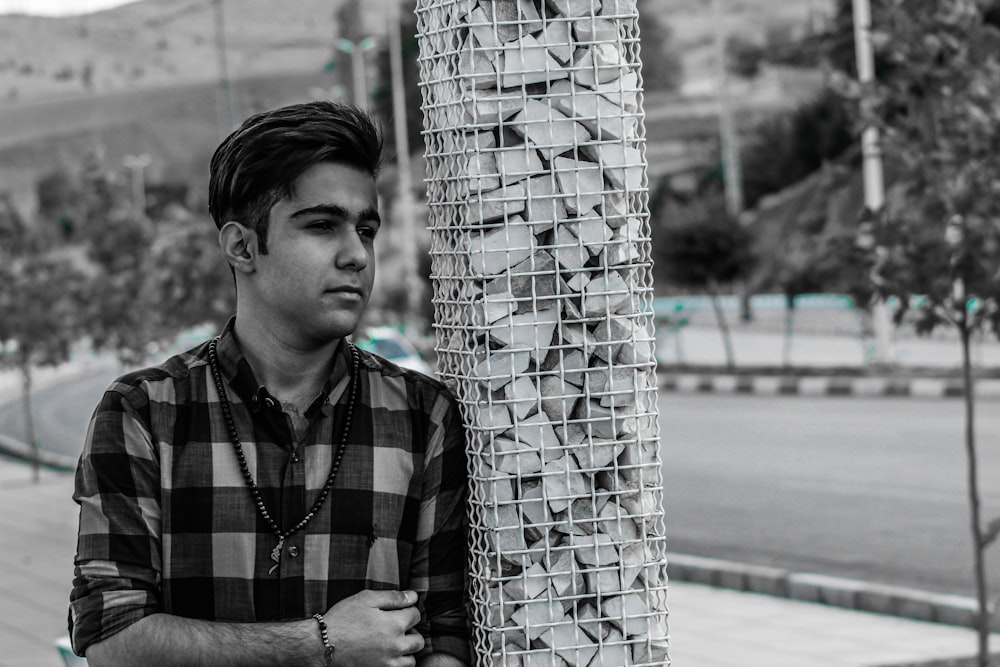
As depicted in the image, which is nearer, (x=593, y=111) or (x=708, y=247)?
(x=593, y=111)

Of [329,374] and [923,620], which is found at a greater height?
[329,374]

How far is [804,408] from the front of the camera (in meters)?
16.7

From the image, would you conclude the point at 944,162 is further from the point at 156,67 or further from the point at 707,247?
the point at 156,67

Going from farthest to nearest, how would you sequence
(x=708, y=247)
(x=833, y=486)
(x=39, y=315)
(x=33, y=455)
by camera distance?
(x=708, y=247), (x=39, y=315), (x=33, y=455), (x=833, y=486)

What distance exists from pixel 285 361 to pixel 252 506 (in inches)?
8.6

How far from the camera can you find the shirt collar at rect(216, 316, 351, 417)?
7.27ft

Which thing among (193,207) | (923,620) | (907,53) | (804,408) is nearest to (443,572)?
(907,53)

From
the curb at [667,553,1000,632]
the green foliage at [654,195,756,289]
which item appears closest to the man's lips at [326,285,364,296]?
the curb at [667,553,1000,632]

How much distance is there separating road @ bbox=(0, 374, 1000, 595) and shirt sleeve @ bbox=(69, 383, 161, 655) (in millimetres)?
6037

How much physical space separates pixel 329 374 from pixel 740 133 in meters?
61.8

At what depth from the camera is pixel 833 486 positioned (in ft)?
36.0

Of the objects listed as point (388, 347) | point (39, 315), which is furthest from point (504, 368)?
point (388, 347)

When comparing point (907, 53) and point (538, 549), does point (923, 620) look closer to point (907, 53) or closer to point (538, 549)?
point (907, 53)

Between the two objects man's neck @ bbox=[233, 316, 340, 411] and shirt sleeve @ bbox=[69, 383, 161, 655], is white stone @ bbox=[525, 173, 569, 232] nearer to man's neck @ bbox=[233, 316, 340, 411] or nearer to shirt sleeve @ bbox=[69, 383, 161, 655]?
man's neck @ bbox=[233, 316, 340, 411]
